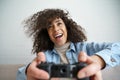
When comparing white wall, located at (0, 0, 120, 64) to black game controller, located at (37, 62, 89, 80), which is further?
white wall, located at (0, 0, 120, 64)

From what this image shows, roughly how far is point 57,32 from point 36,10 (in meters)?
0.29

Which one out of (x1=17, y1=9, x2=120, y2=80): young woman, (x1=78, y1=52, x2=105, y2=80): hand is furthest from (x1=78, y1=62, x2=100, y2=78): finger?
(x1=17, y1=9, x2=120, y2=80): young woman

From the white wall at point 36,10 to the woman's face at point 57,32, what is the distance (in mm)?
219

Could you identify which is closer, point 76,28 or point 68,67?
point 68,67

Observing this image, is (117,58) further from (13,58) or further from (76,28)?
(13,58)

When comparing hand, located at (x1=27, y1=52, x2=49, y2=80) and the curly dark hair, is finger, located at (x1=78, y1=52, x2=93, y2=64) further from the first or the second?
the curly dark hair

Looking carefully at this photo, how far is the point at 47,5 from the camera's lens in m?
0.76

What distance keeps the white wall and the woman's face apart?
0.22m

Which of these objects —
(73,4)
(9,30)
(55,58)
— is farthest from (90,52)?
(9,30)

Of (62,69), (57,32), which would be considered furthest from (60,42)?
(62,69)

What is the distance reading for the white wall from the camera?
28.9 inches

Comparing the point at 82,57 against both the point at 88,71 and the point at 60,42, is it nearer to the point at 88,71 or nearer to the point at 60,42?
the point at 88,71

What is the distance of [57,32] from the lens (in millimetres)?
511

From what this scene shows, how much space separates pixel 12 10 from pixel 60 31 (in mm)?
353
